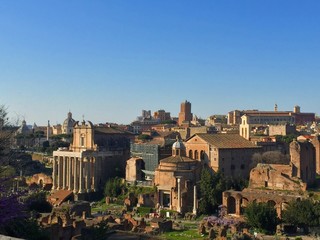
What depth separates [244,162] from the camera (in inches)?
1802

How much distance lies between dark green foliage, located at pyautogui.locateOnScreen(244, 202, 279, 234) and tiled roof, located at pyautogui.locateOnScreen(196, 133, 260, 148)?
12.9 metres

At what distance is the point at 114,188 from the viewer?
46188mm

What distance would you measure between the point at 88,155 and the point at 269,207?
23922 mm

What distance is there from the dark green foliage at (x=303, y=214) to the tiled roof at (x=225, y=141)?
13.7 meters

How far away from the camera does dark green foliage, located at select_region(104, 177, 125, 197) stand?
46031 millimetres

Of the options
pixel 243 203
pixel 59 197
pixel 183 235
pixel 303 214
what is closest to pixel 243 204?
pixel 243 203

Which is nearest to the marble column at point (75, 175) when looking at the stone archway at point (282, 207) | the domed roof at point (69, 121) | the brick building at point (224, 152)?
the brick building at point (224, 152)

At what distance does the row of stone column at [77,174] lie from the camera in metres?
49.6

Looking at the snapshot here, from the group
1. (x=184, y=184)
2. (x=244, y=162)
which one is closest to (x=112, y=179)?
(x=184, y=184)

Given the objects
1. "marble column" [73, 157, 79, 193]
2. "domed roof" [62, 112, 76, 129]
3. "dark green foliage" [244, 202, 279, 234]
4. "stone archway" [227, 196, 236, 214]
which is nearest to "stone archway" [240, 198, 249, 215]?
"stone archway" [227, 196, 236, 214]

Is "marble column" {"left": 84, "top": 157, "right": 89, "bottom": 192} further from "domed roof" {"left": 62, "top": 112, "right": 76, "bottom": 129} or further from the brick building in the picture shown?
"domed roof" {"left": 62, "top": 112, "right": 76, "bottom": 129}

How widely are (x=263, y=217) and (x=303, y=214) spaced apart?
259 centimetres

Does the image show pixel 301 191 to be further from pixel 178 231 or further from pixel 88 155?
pixel 88 155

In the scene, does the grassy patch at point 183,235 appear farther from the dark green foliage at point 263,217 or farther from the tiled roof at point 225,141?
the tiled roof at point 225,141
